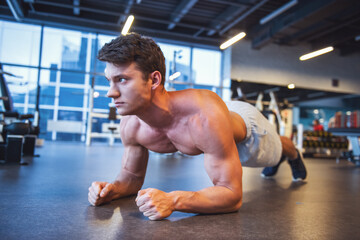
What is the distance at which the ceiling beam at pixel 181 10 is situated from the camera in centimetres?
620

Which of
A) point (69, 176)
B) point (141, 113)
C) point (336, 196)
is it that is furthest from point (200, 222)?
point (69, 176)

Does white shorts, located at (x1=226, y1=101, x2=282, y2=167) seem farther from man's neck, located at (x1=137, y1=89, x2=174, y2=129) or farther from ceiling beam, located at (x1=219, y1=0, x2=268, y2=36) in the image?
ceiling beam, located at (x1=219, y1=0, x2=268, y2=36)

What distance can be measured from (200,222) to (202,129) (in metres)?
0.34

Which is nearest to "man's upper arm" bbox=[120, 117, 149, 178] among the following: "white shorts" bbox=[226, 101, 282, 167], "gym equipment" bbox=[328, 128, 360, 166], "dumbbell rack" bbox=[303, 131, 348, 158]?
"white shorts" bbox=[226, 101, 282, 167]

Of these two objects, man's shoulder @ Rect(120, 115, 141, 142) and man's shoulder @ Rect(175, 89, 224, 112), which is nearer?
man's shoulder @ Rect(175, 89, 224, 112)

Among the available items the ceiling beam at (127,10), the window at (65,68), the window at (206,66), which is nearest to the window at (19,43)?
the window at (65,68)

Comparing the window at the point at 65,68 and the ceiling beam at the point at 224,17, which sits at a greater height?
the ceiling beam at the point at 224,17

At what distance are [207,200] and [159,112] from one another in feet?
1.24

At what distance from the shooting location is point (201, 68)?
8164mm

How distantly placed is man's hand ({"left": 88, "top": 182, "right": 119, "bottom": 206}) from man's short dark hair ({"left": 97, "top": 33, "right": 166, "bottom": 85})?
0.49 metres

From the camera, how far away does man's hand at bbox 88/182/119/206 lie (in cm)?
110

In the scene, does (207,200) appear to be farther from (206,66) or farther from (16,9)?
(206,66)

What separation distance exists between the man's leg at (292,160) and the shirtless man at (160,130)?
2.49 feet

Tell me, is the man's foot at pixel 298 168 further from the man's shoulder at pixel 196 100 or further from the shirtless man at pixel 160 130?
the man's shoulder at pixel 196 100
